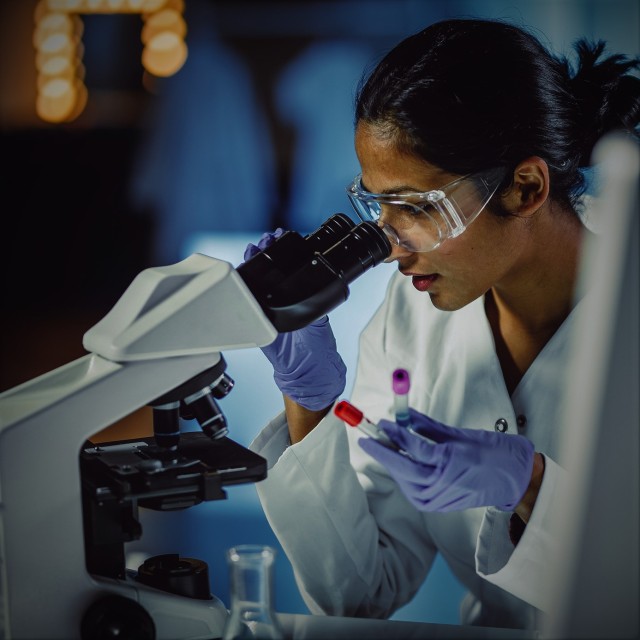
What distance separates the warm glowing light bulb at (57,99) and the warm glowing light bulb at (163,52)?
36cm

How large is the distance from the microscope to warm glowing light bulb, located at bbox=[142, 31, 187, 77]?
2.39m

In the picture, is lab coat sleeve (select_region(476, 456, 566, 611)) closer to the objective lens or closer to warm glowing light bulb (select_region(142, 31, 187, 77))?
the objective lens

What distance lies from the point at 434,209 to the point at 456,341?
459 mm

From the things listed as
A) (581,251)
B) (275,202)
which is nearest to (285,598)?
(275,202)

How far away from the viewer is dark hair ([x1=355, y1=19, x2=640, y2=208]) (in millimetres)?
1450

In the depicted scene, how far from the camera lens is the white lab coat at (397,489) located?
5.38 ft

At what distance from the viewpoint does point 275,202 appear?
130 inches

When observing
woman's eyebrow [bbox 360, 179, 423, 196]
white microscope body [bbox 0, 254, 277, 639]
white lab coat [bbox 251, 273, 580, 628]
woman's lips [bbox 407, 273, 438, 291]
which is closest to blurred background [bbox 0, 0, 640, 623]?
white lab coat [bbox 251, 273, 580, 628]

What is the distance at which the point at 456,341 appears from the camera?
6.04 feet

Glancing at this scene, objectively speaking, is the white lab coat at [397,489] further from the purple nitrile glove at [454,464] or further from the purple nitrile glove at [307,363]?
the purple nitrile glove at [454,464]

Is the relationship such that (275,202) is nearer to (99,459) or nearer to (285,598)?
(285,598)

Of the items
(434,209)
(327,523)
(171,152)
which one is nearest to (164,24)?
(171,152)

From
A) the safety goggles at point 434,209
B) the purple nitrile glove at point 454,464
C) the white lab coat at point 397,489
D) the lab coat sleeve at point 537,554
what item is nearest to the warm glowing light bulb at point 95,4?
the white lab coat at point 397,489

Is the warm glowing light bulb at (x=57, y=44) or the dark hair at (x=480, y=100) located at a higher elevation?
the warm glowing light bulb at (x=57, y=44)
